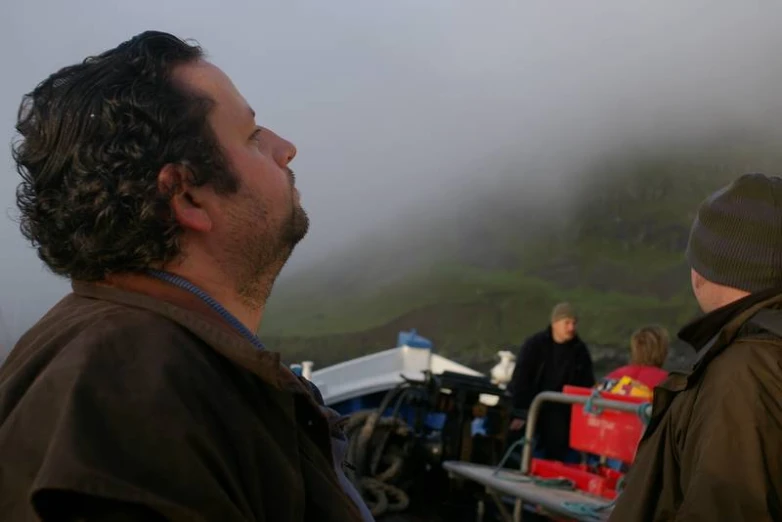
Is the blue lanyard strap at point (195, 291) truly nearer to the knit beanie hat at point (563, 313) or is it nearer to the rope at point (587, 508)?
the rope at point (587, 508)

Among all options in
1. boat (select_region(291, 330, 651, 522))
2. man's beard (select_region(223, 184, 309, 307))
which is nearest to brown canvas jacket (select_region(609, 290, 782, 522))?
man's beard (select_region(223, 184, 309, 307))

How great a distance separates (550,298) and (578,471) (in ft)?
59.9

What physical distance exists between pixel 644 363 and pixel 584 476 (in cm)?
70

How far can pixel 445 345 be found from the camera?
63.1ft

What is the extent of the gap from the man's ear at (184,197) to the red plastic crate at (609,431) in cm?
249

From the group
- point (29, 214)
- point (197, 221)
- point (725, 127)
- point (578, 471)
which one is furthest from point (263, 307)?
point (725, 127)

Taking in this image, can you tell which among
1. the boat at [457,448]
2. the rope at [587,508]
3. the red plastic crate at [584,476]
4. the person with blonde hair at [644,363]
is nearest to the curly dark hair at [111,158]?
the rope at [587,508]

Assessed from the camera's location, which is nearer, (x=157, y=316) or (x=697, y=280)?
(x=157, y=316)

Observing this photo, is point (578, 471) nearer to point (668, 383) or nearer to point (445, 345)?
point (668, 383)

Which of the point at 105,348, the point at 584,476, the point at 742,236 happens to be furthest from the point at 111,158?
the point at 584,476

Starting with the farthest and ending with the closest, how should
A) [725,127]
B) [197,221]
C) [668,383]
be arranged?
[725,127], [668,383], [197,221]

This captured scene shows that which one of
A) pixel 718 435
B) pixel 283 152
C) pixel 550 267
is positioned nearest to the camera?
pixel 283 152

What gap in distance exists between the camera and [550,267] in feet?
69.9

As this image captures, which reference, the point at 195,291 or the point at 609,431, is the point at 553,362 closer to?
the point at 609,431
